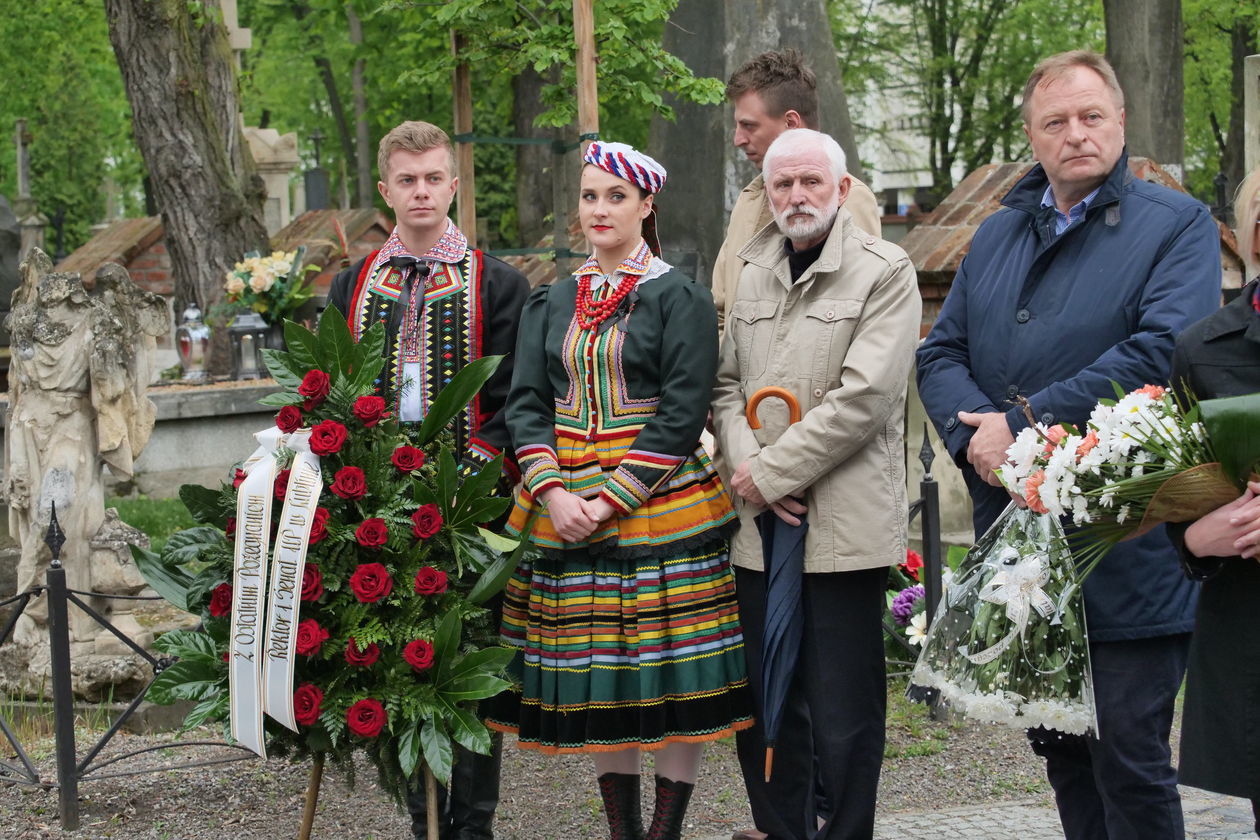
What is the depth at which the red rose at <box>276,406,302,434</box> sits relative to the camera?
3475 millimetres

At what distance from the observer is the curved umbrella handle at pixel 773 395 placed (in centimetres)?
366

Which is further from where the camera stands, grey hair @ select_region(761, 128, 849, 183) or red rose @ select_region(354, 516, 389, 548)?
Answer: grey hair @ select_region(761, 128, 849, 183)

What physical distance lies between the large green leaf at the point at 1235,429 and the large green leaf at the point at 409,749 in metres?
1.89

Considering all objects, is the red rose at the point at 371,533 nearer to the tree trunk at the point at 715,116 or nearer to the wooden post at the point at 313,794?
the wooden post at the point at 313,794

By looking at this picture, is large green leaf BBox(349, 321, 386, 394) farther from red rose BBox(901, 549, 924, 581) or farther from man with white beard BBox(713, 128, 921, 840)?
red rose BBox(901, 549, 924, 581)

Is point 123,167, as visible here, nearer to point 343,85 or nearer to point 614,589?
point 343,85

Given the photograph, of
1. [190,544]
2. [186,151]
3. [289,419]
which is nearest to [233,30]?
[186,151]

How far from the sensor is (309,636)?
11.1 ft

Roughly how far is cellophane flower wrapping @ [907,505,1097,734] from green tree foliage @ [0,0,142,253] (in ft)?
64.2

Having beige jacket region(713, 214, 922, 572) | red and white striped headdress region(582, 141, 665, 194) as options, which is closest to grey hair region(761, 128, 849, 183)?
beige jacket region(713, 214, 922, 572)

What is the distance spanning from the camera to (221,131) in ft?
39.3

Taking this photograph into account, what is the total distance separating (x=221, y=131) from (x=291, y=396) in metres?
9.04

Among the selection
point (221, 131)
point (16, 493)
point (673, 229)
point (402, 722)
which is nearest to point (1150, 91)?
point (673, 229)

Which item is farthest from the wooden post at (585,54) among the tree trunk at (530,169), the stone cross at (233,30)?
the tree trunk at (530,169)
